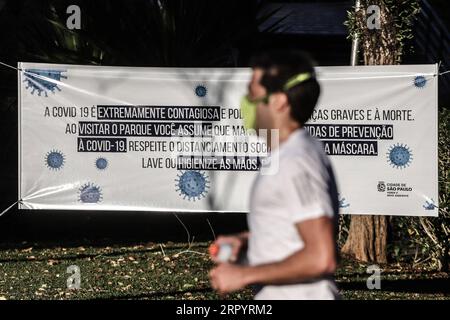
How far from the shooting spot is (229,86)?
9.06m

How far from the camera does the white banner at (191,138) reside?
8.77m

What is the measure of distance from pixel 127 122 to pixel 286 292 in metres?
5.98

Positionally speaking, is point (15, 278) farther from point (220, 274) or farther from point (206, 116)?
point (220, 274)

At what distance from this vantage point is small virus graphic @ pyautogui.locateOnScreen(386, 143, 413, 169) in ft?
28.6

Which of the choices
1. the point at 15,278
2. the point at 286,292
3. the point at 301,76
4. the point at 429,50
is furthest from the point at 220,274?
the point at 429,50

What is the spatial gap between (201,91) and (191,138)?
1.56ft

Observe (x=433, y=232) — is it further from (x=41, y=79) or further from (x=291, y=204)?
(x=291, y=204)

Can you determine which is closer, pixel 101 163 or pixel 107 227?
pixel 101 163

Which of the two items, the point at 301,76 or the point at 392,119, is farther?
the point at 392,119

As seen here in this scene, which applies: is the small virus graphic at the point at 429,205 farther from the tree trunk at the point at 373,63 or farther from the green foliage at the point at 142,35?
the green foliage at the point at 142,35

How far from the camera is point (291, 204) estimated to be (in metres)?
3.15

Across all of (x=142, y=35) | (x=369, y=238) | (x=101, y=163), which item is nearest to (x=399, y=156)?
(x=369, y=238)

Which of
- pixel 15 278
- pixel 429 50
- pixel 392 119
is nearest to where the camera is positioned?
pixel 392 119

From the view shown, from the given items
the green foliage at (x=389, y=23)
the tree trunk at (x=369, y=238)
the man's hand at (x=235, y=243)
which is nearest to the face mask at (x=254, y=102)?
the man's hand at (x=235, y=243)
